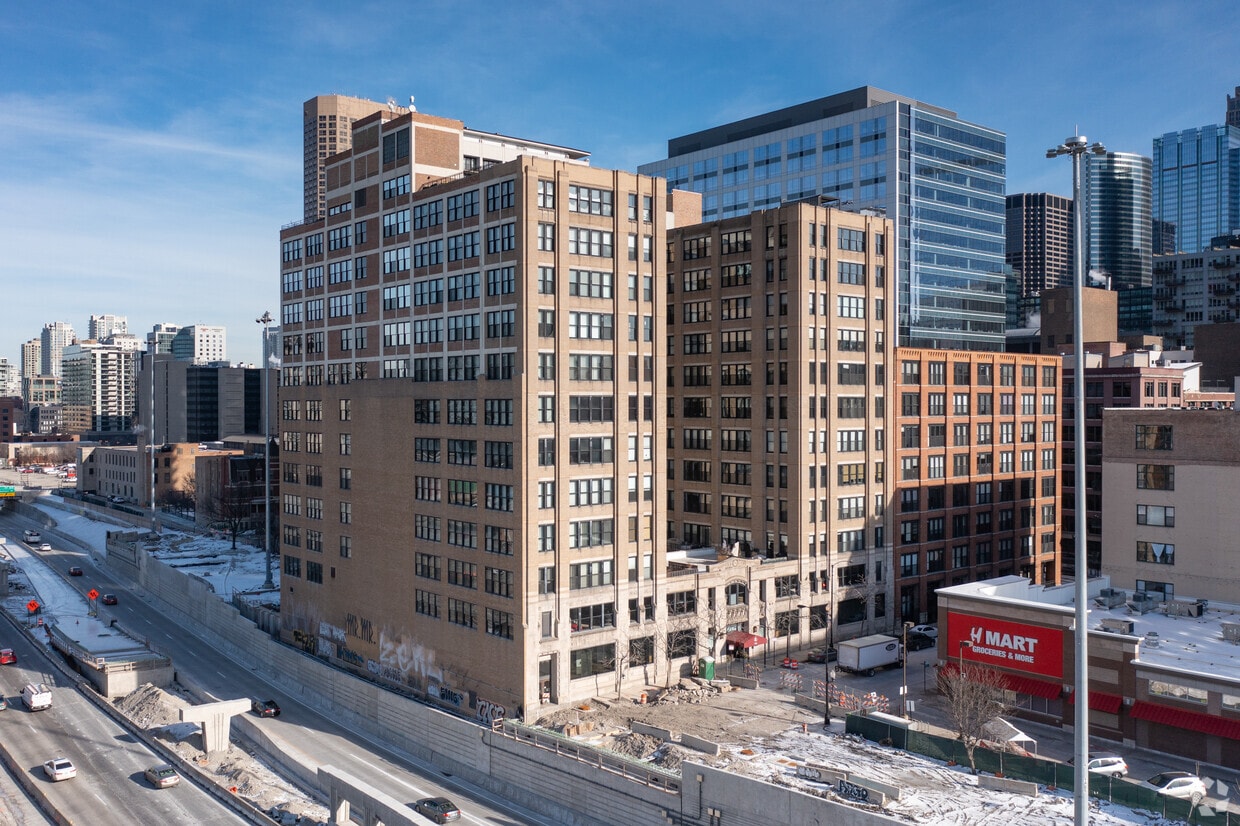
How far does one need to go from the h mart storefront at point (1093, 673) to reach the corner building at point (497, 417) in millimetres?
22828

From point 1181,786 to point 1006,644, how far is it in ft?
51.9

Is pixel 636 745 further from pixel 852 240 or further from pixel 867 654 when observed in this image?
pixel 852 240

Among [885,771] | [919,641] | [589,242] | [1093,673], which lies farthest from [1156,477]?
[589,242]

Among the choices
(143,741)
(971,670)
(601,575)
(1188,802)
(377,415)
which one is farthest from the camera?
(377,415)

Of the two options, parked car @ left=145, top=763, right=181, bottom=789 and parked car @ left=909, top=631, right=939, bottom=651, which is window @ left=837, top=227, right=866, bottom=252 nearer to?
parked car @ left=909, top=631, right=939, bottom=651

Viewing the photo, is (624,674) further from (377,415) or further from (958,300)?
(958,300)

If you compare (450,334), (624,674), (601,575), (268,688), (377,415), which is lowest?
(268,688)

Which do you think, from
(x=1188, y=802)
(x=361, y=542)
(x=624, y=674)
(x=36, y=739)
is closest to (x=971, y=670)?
(x=1188, y=802)

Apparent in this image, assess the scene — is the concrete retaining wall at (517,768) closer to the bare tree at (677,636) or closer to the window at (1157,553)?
the bare tree at (677,636)

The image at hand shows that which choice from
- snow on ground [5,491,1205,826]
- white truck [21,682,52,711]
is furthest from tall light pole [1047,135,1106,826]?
white truck [21,682,52,711]

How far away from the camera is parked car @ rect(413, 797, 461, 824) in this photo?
59.1 meters

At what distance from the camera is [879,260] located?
92812 mm

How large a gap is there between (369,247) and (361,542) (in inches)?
1003

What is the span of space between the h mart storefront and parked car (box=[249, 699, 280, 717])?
53336 mm
